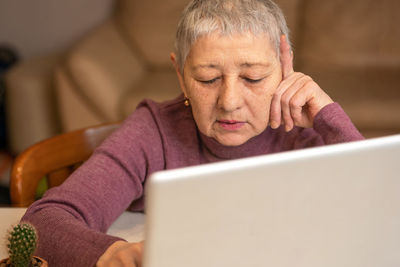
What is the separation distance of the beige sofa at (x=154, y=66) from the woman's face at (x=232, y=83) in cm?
110

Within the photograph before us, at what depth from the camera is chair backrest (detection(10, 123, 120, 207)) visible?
1.14 metres

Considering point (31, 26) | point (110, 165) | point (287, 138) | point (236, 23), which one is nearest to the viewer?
point (236, 23)

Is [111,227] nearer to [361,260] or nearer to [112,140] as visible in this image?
[112,140]

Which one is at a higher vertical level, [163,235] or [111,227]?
[163,235]

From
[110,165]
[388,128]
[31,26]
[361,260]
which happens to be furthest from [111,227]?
[31,26]

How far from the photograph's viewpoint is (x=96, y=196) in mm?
989

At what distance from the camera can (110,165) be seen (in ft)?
3.40

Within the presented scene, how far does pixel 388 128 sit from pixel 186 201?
6.39ft

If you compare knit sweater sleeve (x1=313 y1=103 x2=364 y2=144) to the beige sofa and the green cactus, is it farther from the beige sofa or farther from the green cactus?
the beige sofa

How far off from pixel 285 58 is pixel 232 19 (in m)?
0.16

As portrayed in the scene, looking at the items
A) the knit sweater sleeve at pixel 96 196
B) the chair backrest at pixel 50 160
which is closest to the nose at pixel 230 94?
the knit sweater sleeve at pixel 96 196

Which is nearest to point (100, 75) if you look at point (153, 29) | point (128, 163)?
point (153, 29)

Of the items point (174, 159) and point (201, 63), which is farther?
point (174, 159)

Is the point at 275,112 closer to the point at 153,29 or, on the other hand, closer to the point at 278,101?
the point at 278,101
